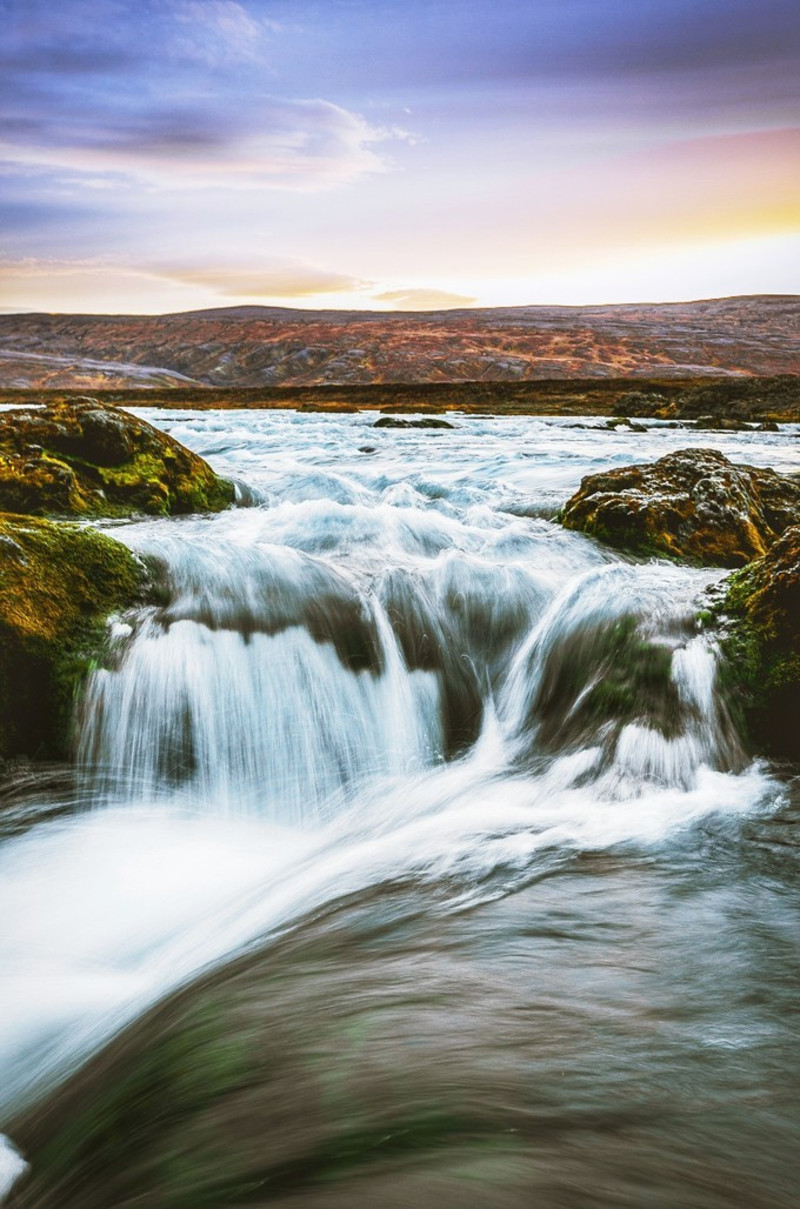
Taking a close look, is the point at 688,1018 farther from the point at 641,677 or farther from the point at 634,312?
the point at 634,312

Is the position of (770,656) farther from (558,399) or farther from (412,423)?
(558,399)

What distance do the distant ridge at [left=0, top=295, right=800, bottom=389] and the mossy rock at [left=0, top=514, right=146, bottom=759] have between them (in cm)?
9275

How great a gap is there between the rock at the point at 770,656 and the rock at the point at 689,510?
87.6 inches

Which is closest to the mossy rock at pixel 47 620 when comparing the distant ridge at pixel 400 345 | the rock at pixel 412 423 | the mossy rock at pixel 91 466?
the mossy rock at pixel 91 466

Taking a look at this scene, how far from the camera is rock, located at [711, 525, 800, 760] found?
155 inches

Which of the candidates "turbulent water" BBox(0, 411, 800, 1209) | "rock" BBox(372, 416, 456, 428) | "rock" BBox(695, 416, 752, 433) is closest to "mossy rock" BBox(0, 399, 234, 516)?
"turbulent water" BBox(0, 411, 800, 1209)

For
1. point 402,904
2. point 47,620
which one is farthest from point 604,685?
point 47,620

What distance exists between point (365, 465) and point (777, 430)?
1562 cm

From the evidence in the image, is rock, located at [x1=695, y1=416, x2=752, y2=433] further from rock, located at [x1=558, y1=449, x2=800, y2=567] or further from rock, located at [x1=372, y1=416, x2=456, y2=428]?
rock, located at [x1=558, y1=449, x2=800, y2=567]

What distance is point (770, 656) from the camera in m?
4.11

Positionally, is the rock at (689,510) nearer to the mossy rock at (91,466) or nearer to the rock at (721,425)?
the mossy rock at (91,466)

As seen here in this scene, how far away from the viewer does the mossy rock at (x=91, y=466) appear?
23.0 feet

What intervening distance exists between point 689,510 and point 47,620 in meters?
5.59

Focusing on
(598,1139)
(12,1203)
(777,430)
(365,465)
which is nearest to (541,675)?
(598,1139)
